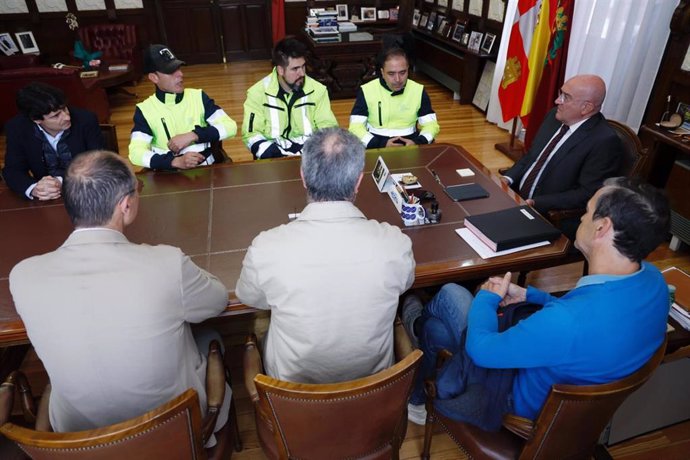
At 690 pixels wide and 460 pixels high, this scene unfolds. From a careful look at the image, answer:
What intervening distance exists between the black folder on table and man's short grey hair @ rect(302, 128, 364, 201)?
2.20 ft

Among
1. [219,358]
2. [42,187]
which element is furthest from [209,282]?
[42,187]

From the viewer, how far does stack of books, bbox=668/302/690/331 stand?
1564mm

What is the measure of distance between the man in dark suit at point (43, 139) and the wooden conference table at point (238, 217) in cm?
9

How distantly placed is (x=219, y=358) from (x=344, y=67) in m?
5.14

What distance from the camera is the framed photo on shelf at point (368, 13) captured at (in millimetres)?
7321

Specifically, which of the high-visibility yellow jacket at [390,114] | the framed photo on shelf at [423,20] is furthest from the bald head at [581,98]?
the framed photo on shelf at [423,20]

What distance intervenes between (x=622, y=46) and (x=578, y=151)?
6.11 feet

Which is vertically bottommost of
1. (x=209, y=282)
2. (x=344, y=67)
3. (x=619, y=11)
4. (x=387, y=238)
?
(x=344, y=67)

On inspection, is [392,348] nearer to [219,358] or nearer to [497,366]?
[497,366]

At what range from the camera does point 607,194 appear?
127cm

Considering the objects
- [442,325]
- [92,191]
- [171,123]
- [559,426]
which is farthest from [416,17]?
[559,426]

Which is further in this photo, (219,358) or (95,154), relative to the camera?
(219,358)

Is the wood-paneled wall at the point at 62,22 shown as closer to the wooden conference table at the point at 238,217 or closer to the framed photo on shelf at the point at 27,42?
the framed photo on shelf at the point at 27,42

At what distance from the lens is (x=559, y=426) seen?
3.92ft
